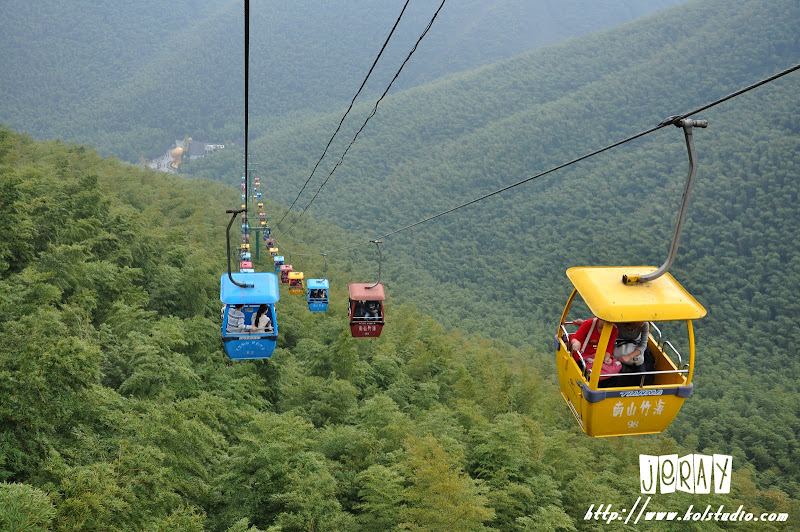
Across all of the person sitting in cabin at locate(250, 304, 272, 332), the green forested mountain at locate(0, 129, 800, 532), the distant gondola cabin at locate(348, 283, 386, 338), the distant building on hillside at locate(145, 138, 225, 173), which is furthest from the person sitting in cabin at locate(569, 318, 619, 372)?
the distant building on hillside at locate(145, 138, 225, 173)

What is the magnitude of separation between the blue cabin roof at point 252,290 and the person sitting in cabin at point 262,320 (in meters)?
0.71

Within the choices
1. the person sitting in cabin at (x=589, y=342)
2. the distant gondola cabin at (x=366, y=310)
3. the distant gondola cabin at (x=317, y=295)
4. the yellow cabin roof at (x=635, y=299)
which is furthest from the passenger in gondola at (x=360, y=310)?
the yellow cabin roof at (x=635, y=299)

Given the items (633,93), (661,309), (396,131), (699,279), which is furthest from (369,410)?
(633,93)

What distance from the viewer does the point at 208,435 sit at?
13773 mm

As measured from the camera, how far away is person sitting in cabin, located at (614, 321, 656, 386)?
7.33 meters

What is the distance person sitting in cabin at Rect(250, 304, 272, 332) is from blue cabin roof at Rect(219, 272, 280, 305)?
0.71m

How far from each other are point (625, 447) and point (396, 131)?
97726mm

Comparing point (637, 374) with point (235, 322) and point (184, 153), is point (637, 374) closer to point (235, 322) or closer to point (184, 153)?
point (235, 322)

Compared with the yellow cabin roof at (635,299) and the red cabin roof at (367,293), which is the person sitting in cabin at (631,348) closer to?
the yellow cabin roof at (635,299)

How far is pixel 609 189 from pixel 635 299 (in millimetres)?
96949

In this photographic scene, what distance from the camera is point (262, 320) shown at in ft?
39.8

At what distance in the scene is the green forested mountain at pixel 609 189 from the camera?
6488 cm

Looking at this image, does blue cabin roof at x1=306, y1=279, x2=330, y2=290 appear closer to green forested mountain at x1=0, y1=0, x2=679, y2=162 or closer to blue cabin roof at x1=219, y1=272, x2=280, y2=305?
blue cabin roof at x1=219, y1=272, x2=280, y2=305

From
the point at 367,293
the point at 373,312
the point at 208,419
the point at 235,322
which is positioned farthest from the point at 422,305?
the point at 235,322
